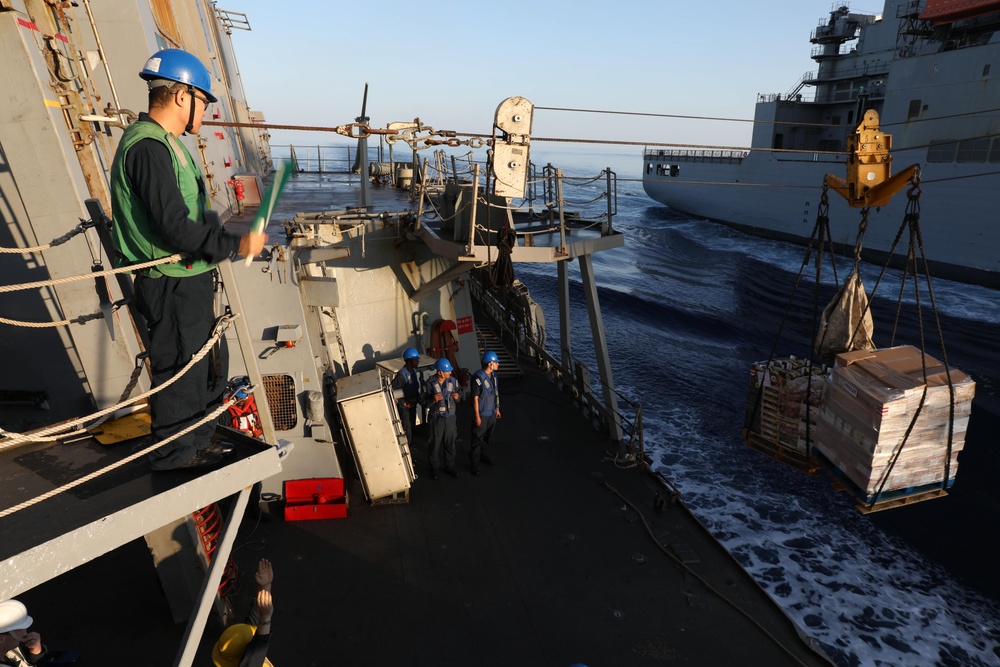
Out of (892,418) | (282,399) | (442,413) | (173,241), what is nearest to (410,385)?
(442,413)

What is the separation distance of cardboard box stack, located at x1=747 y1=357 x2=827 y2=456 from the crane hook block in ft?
13.6

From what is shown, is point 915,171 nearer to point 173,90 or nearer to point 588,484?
point 588,484

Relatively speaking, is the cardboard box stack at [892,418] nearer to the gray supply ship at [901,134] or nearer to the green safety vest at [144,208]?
the green safety vest at [144,208]

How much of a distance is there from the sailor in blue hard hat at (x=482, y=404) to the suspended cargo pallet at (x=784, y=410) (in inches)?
143

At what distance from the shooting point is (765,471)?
12555 millimetres

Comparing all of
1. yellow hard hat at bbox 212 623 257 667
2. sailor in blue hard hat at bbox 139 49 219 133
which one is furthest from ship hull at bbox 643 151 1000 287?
yellow hard hat at bbox 212 623 257 667

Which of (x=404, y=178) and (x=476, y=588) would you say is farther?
(x=404, y=178)

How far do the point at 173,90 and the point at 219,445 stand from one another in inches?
71.7

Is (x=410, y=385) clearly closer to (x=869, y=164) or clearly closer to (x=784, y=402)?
(x=784, y=402)

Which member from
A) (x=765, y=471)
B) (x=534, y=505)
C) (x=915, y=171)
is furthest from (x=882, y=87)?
(x=534, y=505)

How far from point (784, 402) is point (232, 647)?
6656 mm

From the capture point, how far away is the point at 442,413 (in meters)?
8.09

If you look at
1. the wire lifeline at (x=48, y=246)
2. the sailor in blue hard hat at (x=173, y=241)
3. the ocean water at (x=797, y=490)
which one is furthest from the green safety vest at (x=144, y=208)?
the ocean water at (x=797, y=490)

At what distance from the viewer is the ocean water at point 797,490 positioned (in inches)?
319
